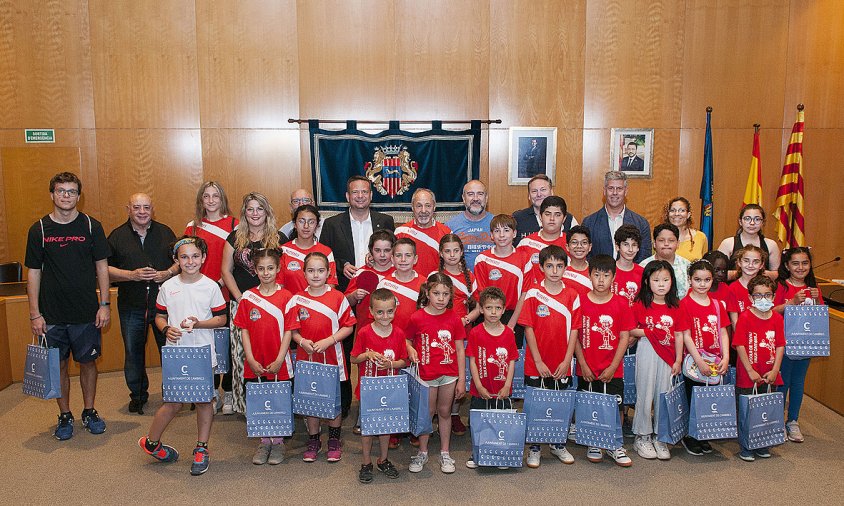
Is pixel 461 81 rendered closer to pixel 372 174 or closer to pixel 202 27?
pixel 372 174

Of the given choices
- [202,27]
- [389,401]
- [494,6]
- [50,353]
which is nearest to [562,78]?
[494,6]

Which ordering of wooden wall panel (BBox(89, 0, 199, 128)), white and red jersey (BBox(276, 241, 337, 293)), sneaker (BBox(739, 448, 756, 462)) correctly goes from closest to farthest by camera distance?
1. sneaker (BBox(739, 448, 756, 462))
2. white and red jersey (BBox(276, 241, 337, 293))
3. wooden wall panel (BBox(89, 0, 199, 128))

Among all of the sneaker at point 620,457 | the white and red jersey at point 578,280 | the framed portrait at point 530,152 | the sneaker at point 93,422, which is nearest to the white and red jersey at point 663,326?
the white and red jersey at point 578,280

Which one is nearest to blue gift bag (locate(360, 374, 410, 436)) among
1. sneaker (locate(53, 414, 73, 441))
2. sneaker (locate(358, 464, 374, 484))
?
sneaker (locate(358, 464, 374, 484))

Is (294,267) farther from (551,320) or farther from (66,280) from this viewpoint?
(551,320)

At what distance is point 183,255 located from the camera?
3.93 m

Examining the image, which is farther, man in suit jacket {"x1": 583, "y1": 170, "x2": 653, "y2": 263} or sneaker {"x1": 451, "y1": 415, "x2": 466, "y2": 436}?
man in suit jacket {"x1": 583, "y1": 170, "x2": 653, "y2": 263}

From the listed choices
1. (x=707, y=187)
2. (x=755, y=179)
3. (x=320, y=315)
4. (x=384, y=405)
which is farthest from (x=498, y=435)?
(x=755, y=179)

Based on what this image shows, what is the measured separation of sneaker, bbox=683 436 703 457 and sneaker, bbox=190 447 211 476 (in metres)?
3.10

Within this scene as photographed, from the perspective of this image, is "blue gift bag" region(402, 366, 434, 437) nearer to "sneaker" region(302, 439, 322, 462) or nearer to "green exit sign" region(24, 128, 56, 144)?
"sneaker" region(302, 439, 322, 462)

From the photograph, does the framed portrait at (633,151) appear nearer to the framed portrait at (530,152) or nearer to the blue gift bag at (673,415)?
the framed portrait at (530,152)

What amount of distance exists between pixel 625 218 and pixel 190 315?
10.7 ft

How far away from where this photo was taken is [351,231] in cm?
485

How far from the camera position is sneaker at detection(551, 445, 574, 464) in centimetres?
407
